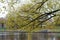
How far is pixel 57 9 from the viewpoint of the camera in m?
5.93

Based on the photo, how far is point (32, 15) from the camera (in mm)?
6121

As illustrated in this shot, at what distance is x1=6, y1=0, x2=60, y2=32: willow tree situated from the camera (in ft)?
19.5

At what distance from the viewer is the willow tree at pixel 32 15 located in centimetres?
595

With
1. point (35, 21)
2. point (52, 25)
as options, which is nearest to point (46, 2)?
point (35, 21)

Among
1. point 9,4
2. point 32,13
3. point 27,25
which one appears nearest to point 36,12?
point 32,13

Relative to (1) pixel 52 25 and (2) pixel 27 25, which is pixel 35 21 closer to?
(2) pixel 27 25

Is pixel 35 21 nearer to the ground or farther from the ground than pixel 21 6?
nearer to the ground

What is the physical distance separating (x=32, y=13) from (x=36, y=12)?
15cm

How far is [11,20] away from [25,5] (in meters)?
0.70

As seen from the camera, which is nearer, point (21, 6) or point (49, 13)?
point (49, 13)

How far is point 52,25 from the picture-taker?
22.1 feet

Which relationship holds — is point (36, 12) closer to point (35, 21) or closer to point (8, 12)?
point (35, 21)

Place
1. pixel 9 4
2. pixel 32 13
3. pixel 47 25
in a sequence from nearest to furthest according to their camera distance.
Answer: pixel 9 4, pixel 32 13, pixel 47 25

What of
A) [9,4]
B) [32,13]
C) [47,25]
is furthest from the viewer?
[47,25]
